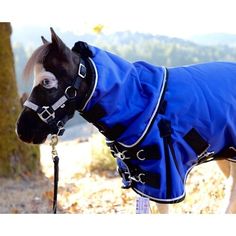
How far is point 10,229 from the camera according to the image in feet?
8.01

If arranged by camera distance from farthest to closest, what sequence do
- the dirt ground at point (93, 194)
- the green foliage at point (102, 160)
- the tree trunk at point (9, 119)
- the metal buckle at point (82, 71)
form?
1. the green foliage at point (102, 160)
2. the tree trunk at point (9, 119)
3. the dirt ground at point (93, 194)
4. the metal buckle at point (82, 71)

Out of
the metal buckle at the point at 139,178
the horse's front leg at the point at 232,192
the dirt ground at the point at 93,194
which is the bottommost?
the dirt ground at the point at 93,194

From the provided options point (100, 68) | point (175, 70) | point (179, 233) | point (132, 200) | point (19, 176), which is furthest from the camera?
point (19, 176)

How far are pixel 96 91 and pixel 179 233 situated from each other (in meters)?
0.73

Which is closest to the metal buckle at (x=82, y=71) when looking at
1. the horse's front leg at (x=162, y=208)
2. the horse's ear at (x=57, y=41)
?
the horse's ear at (x=57, y=41)

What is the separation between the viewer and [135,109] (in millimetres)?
2645

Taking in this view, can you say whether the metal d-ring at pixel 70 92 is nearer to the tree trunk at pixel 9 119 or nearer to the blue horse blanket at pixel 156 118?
the blue horse blanket at pixel 156 118

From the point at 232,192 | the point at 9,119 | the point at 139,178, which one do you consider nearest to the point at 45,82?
the point at 139,178

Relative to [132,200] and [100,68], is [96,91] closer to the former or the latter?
[100,68]

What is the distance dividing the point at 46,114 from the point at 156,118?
0.51 meters

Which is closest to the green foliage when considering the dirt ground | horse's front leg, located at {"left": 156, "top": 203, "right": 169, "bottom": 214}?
the dirt ground

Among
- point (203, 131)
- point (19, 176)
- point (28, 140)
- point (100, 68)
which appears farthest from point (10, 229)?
point (19, 176)

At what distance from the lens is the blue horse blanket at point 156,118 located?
263cm

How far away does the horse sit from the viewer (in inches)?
101
